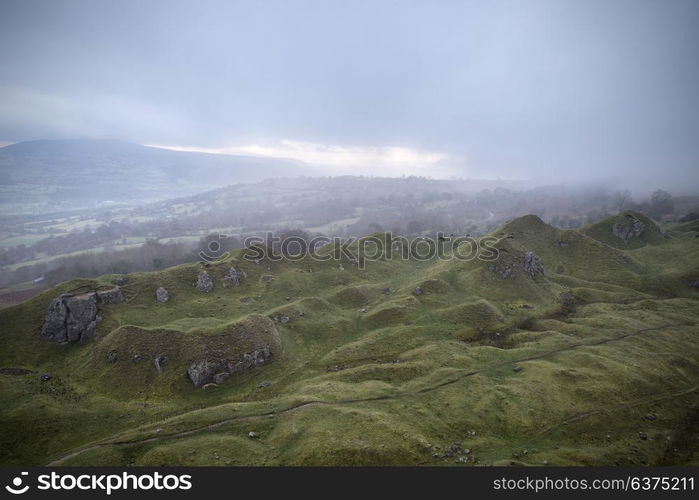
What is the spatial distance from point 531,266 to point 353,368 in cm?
7073

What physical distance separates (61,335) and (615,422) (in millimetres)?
104171

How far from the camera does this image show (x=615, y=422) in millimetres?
48375

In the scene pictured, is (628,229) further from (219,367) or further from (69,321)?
(69,321)

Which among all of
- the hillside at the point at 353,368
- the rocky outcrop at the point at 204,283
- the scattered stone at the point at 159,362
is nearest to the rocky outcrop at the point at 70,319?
the hillside at the point at 353,368

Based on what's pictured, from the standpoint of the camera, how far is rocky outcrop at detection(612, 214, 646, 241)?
5546 inches

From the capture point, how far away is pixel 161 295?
8219 centimetres

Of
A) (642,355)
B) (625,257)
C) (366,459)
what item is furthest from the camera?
(625,257)

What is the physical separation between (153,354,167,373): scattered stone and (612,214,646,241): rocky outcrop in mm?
173654

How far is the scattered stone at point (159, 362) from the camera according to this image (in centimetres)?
6183

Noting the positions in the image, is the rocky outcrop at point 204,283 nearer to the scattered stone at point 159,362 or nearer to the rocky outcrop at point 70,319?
Answer: the rocky outcrop at point 70,319

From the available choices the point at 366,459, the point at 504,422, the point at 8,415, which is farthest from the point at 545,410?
the point at 8,415

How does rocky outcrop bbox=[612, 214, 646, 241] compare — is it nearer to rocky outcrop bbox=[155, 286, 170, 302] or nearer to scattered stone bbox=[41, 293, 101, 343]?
rocky outcrop bbox=[155, 286, 170, 302]

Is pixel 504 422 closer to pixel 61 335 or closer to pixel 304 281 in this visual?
pixel 304 281

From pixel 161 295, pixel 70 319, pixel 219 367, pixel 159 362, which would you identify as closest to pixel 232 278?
pixel 161 295
